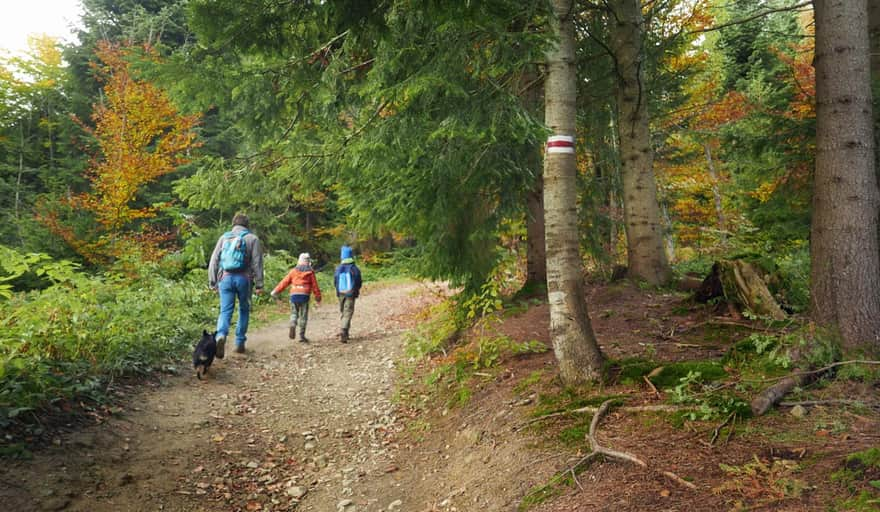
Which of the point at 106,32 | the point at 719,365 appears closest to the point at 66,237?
the point at 106,32

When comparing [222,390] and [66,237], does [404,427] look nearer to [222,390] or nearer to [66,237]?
[222,390]

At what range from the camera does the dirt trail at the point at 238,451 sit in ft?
12.9

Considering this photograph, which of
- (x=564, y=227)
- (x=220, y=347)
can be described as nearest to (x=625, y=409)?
(x=564, y=227)

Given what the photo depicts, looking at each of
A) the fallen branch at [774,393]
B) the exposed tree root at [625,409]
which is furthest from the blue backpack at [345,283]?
the fallen branch at [774,393]

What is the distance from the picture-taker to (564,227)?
4180mm

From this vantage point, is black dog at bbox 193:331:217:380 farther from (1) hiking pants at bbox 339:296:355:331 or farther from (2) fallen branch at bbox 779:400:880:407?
(2) fallen branch at bbox 779:400:880:407

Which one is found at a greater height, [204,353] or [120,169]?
[120,169]

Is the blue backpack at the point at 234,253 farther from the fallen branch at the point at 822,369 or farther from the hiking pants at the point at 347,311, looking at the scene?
the fallen branch at the point at 822,369

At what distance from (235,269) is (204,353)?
1611mm

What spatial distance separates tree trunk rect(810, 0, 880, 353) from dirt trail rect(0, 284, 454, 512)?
12.3ft

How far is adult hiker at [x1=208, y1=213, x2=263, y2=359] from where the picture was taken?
7.90m

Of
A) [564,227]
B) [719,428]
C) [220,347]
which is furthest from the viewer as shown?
[220,347]

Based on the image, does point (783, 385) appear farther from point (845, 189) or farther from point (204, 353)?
point (204, 353)

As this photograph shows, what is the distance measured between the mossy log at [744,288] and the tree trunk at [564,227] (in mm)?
2158
